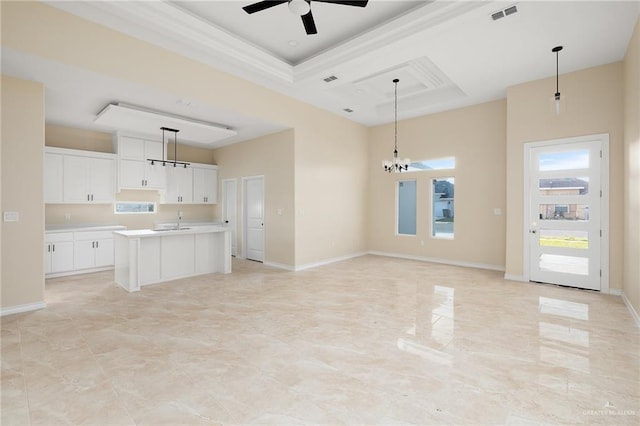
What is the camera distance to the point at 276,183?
21.8ft

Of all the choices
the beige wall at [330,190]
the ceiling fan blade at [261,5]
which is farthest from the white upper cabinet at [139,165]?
the ceiling fan blade at [261,5]

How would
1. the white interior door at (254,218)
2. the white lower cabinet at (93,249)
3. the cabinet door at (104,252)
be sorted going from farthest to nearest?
1. the white interior door at (254,218)
2. the cabinet door at (104,252)
3. the white lower cabinet at (93,249)

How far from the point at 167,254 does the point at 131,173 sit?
268cm

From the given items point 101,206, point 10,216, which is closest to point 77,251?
point 101,206

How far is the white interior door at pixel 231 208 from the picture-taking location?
25.9ft

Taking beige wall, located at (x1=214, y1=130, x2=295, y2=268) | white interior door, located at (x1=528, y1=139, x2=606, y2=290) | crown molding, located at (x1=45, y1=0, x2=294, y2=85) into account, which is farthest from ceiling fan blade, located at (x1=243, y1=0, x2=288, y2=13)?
white interior door, located at (x1=528, y1=139, x2=606, y2=290)

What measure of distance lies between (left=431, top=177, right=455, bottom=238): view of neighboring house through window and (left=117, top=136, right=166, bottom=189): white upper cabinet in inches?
261

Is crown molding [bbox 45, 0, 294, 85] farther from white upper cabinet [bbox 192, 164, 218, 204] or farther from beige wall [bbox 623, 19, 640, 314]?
beige wall [bbox 623, 19, 640, 314]

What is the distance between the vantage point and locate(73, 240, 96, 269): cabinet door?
19.2 ft

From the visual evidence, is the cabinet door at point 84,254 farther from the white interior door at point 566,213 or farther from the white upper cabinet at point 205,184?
the white interior door at point 566,213

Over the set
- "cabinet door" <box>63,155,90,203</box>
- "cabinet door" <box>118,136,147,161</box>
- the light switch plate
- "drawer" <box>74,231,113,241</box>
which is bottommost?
"drawer" <box>74,231,113,241</box>

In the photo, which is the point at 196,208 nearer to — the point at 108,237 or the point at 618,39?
the point at 108,237

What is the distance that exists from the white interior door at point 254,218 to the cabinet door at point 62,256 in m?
3.47

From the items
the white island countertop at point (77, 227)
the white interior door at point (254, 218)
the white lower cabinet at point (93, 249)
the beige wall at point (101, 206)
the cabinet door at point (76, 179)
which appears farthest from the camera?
the white interior door at point (254, 218)
